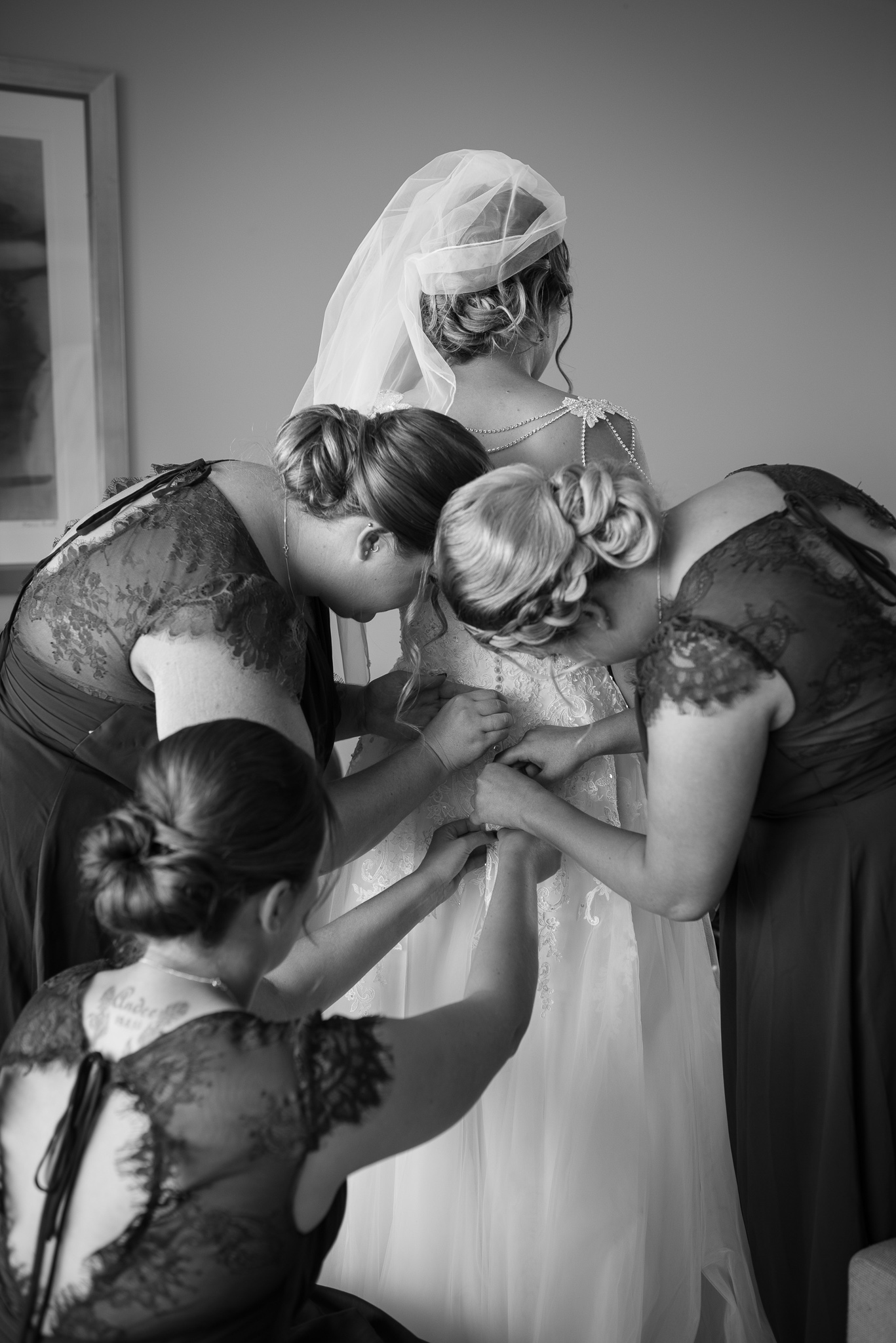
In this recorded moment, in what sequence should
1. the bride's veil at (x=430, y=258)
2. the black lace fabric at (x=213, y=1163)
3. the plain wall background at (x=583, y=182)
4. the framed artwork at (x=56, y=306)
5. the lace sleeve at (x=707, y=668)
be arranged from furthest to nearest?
the plain wall background at (x=583, y=182)
the framed artwork at (x=56, y=306)
the bride's veil at (x=430, y=258)
the lace sleeve at (x=707, y=668)
the black lace fabric at (x=213, y=1163)

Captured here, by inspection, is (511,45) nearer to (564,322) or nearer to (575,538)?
(564,322)

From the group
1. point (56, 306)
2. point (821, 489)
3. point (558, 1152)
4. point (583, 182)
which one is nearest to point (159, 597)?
point (821, 489)

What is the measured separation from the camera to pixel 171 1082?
35.5 inches

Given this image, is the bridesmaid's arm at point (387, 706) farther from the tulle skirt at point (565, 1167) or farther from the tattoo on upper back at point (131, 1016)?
the tattoo on upper back at point (131, 1016)

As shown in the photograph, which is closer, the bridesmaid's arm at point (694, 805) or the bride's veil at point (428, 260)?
the bridesmaid's arm at point (694, 805)

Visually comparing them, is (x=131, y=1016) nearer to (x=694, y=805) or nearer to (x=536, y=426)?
(x=694, y=805)

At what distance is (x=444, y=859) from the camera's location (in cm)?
162

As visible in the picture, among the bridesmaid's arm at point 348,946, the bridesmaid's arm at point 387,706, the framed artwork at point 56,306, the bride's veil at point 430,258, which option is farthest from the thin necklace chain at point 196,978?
the framed artwork at point 56,306

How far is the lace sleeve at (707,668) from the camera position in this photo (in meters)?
1.20

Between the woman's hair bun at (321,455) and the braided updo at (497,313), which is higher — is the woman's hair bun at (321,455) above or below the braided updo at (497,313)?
below

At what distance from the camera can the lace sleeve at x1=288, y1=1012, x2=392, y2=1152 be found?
2.99ft

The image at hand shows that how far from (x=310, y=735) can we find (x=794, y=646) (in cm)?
55

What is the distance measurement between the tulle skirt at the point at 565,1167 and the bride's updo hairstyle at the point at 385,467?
50 cm

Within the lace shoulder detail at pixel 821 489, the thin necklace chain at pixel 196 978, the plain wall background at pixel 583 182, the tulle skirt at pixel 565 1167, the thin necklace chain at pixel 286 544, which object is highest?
the plain wall background at pixel 583 182
